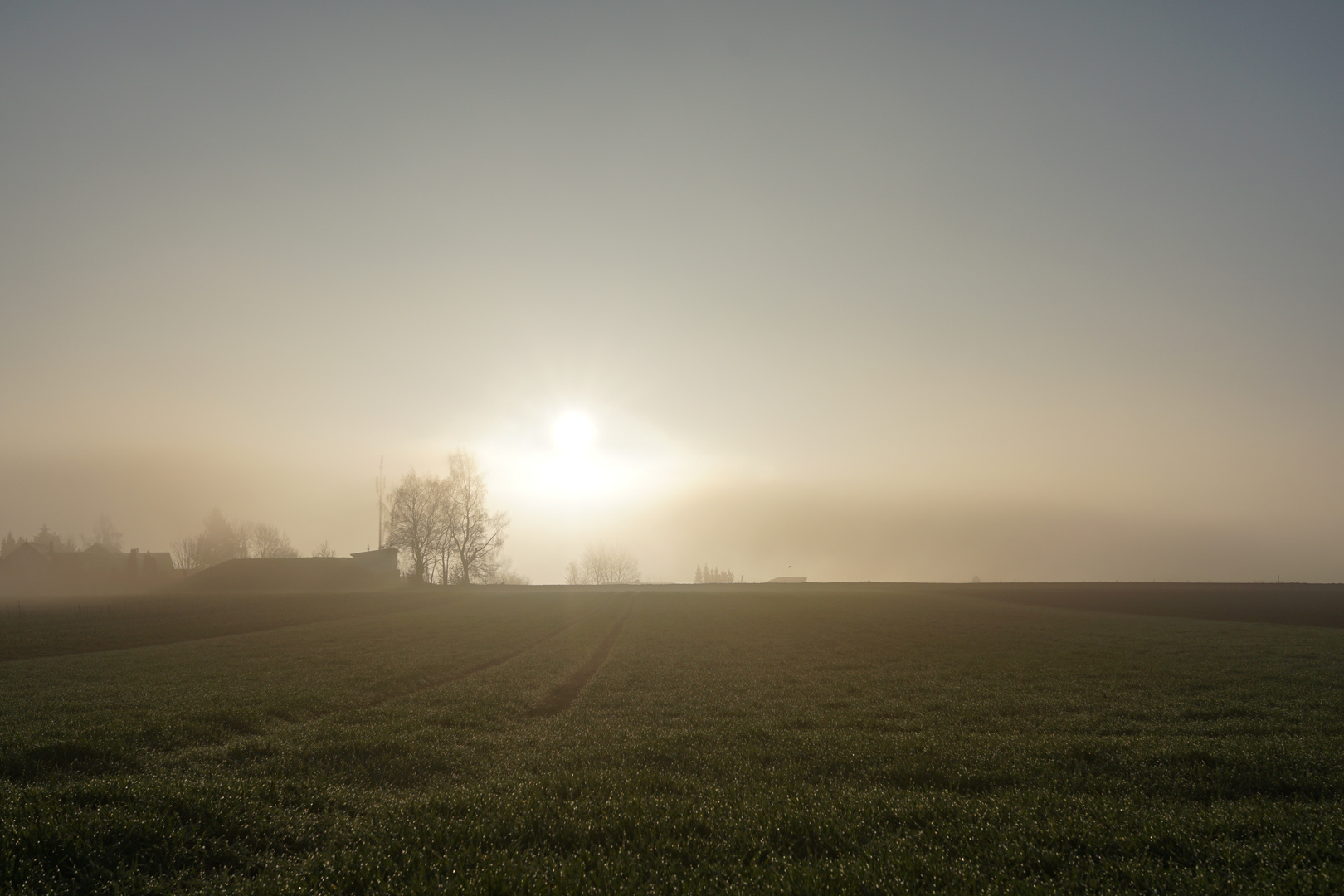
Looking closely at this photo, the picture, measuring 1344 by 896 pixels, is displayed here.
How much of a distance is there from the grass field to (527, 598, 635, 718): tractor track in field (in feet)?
0.77

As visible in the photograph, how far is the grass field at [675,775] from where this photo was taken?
864cm

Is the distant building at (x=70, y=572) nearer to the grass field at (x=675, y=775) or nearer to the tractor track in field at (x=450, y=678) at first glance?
the tractor track in field at (x=450, y=678)

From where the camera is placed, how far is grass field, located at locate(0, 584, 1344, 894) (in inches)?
340

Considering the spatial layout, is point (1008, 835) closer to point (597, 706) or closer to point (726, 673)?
point (597, 706)

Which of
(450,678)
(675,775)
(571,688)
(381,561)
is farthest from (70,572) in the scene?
(675,775)

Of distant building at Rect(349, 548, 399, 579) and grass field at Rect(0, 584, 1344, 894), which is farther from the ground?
grass field at Rect(0, 584, 1344, 894)

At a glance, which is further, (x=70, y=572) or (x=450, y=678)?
(x=70, y=572)

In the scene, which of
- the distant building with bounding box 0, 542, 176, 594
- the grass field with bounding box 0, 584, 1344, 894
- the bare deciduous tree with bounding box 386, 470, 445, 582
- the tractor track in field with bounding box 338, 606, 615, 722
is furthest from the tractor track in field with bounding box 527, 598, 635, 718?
the distant building with bounding box 0, 542, 176, 594

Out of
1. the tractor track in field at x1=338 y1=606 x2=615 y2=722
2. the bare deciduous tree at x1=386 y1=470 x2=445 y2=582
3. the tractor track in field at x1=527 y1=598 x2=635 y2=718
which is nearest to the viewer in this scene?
the tractor track in field at x1=338 y1=606 x2=615 y2=722

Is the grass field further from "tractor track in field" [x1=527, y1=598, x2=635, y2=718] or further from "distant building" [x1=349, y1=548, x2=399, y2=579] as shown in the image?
"distant building" [x1=349, y1=548, x2=399, y2=579]

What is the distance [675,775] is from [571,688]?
16.9 metres

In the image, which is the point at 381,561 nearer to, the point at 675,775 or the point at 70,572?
the point at 70,572

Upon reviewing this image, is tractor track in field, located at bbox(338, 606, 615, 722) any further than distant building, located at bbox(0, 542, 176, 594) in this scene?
No

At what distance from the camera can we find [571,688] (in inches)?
1158
